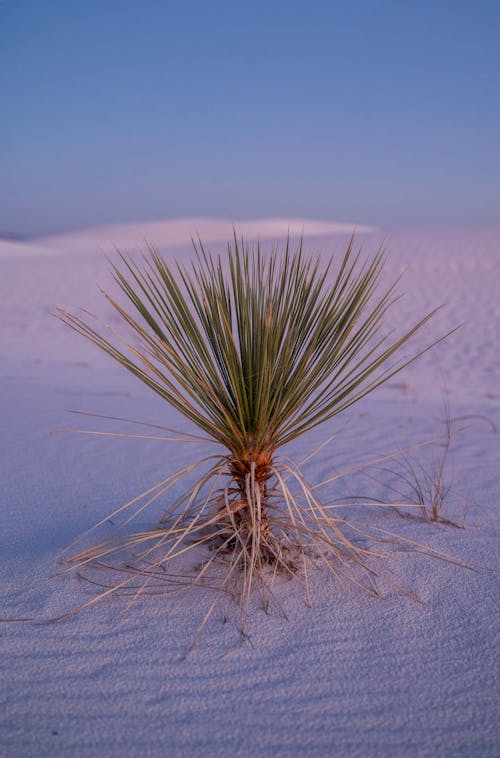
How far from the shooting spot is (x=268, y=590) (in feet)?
7.95

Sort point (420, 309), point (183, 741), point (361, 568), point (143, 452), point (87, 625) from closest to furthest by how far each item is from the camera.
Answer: point (183, 741), point (87, 625), point (361, 568), point (143, 452), point (420, 309)

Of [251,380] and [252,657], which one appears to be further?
[251,380]

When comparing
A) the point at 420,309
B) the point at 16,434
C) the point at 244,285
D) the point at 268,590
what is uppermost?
the point at 420,309

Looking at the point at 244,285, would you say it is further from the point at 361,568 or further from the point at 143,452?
the point at 143,452

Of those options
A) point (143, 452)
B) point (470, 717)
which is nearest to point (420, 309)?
point (143, 452)

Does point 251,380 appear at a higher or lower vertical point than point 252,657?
higher

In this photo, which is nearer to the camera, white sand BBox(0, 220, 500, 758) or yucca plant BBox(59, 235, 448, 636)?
white sand BBox(0, 220, 500, 758)

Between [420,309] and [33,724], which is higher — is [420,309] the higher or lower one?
the higher one

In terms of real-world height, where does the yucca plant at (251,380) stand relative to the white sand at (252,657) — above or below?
above

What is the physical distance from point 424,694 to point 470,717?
14 cm

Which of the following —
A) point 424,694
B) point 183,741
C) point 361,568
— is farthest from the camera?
point 361,568

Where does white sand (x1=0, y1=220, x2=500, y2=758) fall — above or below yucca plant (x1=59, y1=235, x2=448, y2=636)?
below

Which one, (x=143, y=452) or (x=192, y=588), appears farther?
(x=143, y=452)

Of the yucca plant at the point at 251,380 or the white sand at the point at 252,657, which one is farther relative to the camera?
the yucca plant at the point at 251,380
